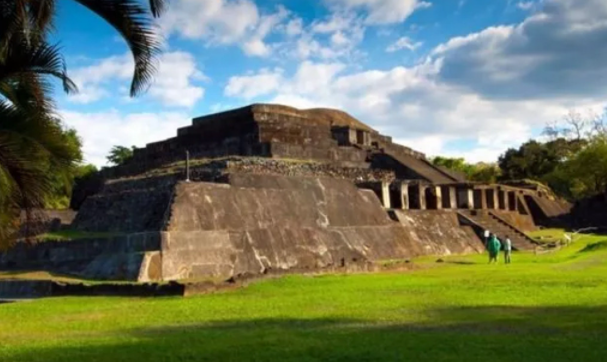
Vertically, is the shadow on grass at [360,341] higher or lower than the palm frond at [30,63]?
lower

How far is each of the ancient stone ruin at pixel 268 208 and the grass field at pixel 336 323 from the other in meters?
2.16

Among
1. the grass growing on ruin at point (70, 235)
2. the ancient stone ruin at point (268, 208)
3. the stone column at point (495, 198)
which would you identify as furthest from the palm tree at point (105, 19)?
the stone column at point (495, 198)

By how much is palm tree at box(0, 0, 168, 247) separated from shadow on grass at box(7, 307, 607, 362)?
6.34 ft

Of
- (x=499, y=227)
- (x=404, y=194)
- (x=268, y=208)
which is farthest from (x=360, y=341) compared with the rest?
(x=499, y=227)

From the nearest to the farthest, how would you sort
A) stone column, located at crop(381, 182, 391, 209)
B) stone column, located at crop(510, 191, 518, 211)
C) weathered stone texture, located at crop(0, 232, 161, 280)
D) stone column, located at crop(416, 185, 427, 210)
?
weathered stone texture, located at crop(0, 232, 161, 280) < stone column, located at crop(381, 182, 391, 209) < stone column, located at crop(416, 185, 427, 210) < stone column, located at crop(510, 191, 518, 211)

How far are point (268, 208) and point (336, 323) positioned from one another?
31.7 feet

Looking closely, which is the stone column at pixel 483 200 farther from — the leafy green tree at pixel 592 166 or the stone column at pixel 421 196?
the leafy green tree at pixel 592 166

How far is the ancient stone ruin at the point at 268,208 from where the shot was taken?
608 inches

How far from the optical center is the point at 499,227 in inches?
1009

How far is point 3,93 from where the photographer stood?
27.9 feet

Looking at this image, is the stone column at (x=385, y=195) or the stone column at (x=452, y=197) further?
the stone column at (x=452, y=197)

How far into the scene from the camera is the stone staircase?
958 inches

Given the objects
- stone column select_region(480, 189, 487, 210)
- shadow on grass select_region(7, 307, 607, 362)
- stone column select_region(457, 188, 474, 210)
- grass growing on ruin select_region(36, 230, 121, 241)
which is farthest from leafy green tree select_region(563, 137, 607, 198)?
shadow on grass select_region(7, 307, 607, 362)

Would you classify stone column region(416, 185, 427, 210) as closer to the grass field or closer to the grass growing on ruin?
the grass field
